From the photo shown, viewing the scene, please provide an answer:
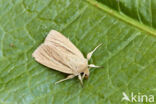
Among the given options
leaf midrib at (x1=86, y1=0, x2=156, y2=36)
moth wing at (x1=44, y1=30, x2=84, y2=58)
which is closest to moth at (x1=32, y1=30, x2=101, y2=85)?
moth wing at (x1=44, y1=30, x2=84, y2=58)

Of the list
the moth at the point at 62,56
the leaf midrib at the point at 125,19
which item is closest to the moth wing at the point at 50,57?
the moth at the point at 62,56

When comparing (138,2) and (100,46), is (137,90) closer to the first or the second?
(100,46)

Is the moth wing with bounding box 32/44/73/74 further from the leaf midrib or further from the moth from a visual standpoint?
the leaf midrib

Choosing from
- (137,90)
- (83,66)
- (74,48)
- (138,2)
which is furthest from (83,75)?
(138,2)

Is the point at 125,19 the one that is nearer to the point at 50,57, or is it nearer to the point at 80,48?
the point at 80,48

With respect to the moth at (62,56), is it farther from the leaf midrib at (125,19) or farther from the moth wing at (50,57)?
the leaf midrib at (125,19)

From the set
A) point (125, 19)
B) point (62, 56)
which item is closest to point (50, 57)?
point (62, 56)
